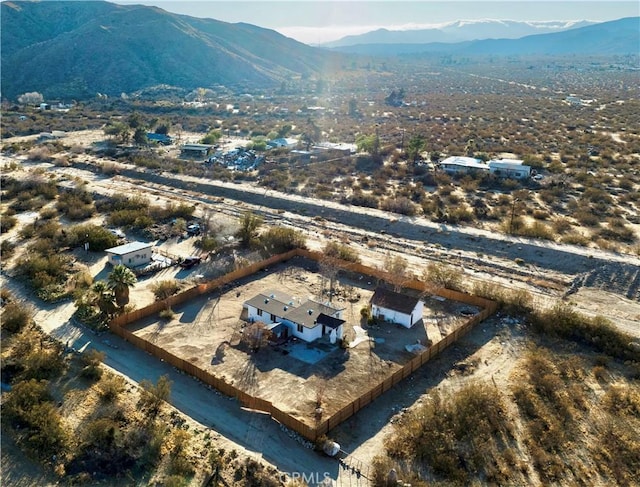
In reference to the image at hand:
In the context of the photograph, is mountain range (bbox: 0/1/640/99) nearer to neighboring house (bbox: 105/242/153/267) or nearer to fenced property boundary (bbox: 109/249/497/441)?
neighboring house (bbox: 105/242/153/267)

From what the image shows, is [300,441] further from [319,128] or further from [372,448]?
[319,128]

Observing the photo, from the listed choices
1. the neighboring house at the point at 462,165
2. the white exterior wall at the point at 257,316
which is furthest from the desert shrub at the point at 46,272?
the neighboring house at the point at 462,165

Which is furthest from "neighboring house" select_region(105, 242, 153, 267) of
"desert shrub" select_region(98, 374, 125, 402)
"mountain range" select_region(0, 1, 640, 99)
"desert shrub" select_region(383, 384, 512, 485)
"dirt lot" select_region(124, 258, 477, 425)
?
"mountain range" select_region(0, 1, 640, 99)

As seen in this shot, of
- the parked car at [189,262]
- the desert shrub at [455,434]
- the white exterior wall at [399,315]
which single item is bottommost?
the parked car at [189,262]

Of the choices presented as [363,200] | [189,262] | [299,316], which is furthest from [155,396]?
[363,200]

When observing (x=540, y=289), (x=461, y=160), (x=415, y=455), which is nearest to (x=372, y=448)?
(x=415, y=455)

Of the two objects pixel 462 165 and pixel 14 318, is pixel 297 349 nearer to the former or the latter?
pixel 14 318

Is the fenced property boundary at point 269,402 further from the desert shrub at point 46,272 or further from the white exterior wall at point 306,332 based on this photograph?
the desert shrub at point 46,272
